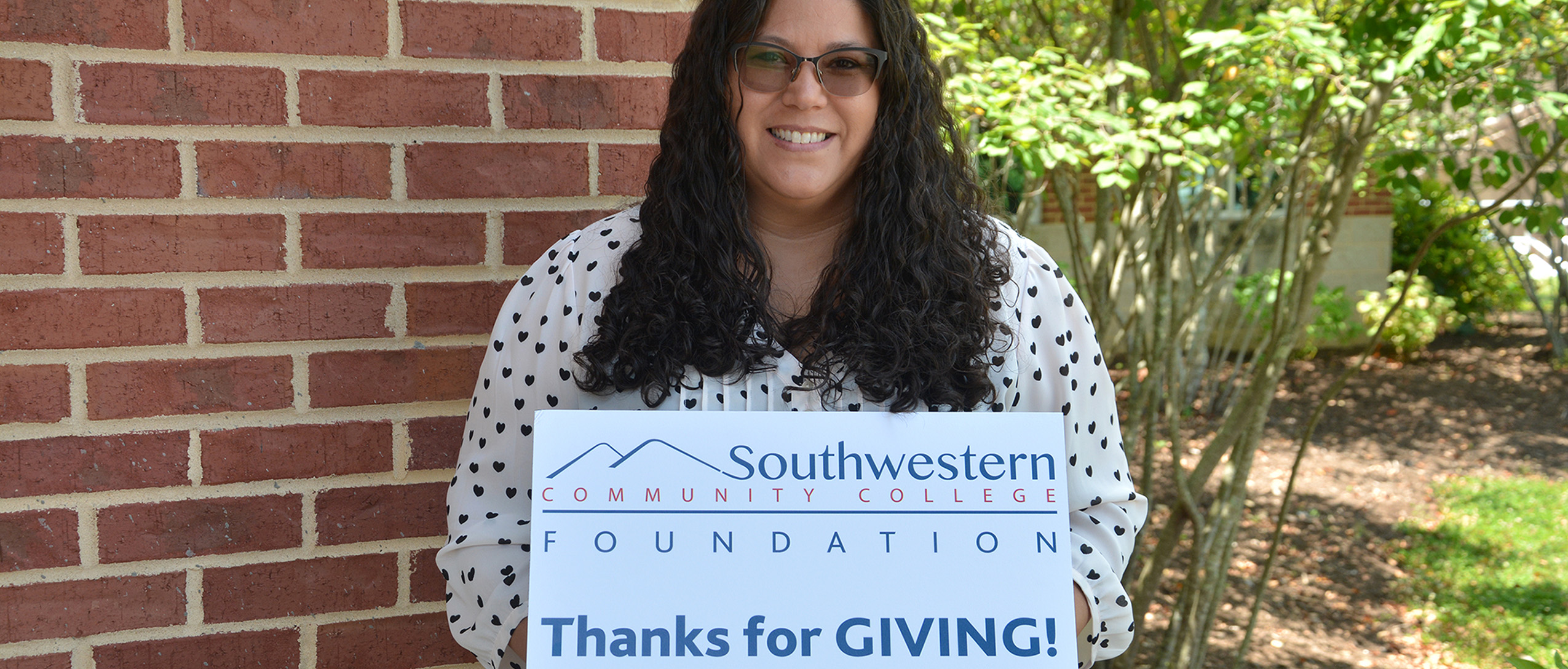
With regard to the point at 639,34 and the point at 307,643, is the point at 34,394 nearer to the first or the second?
the point at 307,643

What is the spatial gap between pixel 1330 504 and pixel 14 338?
698cm

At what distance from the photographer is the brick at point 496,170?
188 centimetres

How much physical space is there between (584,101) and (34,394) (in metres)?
1.00

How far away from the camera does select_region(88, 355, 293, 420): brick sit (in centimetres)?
176

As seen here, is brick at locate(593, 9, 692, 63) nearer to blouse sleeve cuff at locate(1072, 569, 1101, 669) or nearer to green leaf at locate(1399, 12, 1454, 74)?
blouse sleeve cuff at locate(1072, 569, 1101, 669)

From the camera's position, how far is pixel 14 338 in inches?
67.5

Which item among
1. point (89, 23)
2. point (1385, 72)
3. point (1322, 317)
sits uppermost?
point (1385, 72)

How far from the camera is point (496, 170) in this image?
6.31 feet

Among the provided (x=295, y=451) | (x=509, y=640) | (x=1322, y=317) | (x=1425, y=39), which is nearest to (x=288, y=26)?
(x=295, y=451)

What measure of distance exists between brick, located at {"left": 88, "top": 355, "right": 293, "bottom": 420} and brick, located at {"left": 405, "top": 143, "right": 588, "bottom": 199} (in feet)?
1.27

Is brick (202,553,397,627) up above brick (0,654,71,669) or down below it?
above

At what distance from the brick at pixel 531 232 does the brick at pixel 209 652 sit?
2.49 ft

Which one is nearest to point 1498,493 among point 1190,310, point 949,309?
point 1190,310

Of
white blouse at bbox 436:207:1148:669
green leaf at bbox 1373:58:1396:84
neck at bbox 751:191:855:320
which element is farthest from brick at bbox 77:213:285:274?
green leaf at bbox 1373:58:1396:84
